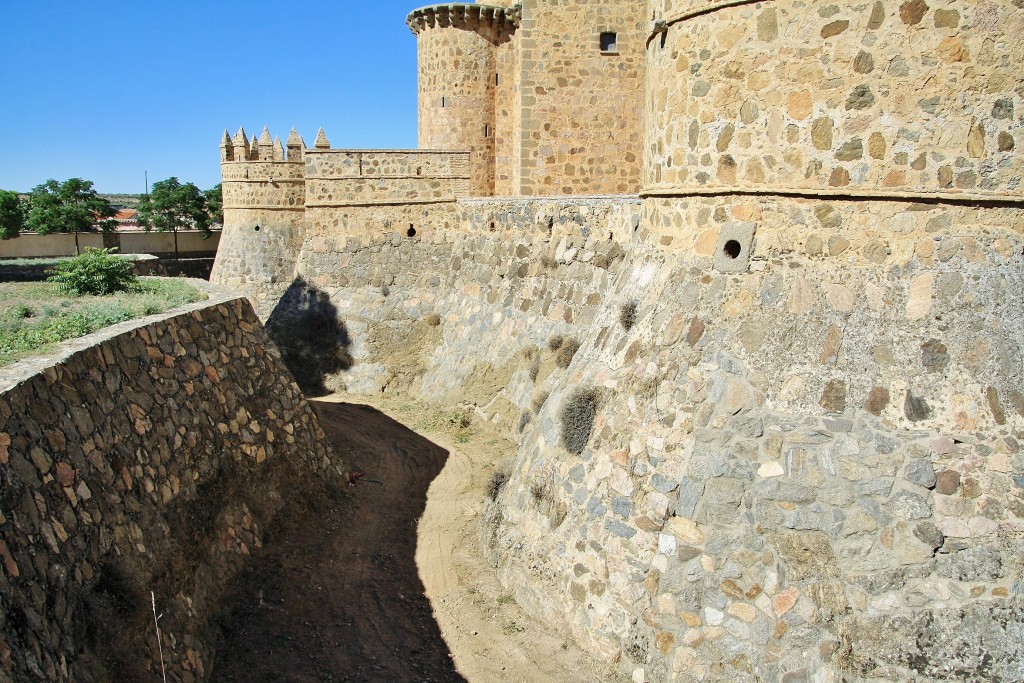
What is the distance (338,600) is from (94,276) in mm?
6310

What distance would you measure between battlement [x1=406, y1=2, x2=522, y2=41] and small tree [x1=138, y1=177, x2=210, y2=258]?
2238 centimetres

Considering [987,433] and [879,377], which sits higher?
[879,377]

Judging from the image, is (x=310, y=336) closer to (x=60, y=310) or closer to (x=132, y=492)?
(x=60, y=310)

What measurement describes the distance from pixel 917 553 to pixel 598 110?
13.7 meters

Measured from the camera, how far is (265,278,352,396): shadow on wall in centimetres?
1659

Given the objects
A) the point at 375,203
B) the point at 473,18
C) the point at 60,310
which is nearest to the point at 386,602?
the point at 60,310

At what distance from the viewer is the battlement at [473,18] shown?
59.6 ft

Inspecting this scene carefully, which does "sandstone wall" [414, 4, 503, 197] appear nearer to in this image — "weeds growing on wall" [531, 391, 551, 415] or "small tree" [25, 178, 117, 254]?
"weeds growing on wall" [531, 391, 551, 415]

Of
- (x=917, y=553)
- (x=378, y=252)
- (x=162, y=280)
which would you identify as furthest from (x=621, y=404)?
(x=378, y=252)

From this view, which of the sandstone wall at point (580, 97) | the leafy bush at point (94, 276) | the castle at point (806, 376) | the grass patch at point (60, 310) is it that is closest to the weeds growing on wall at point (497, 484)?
the castle at point (806, 376)

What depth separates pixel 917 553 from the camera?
17.3 feet

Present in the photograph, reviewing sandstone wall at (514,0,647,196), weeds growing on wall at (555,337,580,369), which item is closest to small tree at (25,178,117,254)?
sandstone wall at (514,0,647,196)

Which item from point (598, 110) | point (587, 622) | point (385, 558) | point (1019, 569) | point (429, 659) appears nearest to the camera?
point (1019, 569)

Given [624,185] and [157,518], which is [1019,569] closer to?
[157,518]
